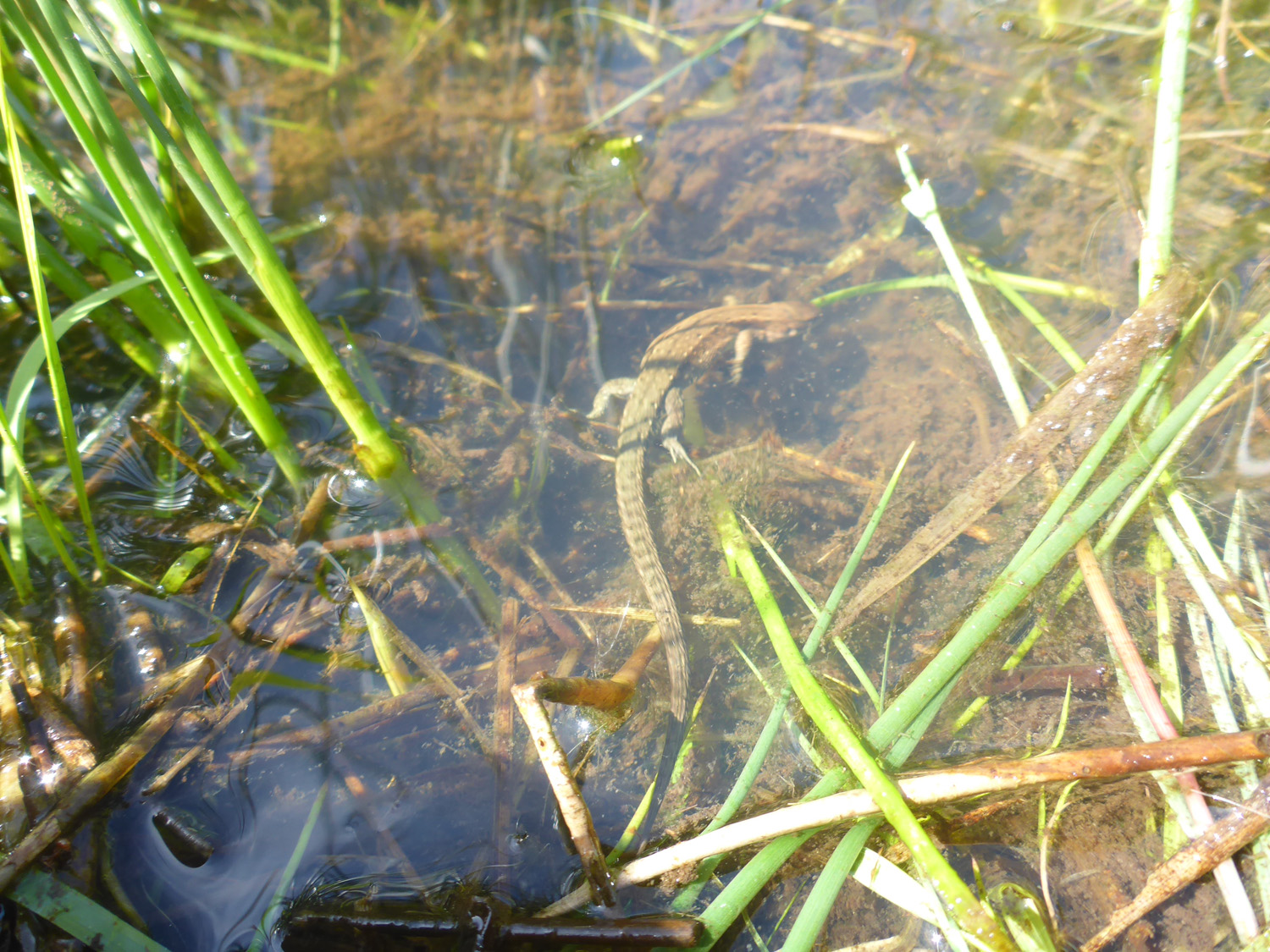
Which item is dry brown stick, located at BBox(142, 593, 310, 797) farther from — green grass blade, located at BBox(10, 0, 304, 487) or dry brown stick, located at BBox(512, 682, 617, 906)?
dry brown stick, located at BBox(512, 682, 617, 906)

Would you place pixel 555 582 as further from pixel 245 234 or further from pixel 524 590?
pixel 245 234

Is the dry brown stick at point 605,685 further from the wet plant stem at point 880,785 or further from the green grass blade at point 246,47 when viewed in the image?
the green grass blade at point 246,47

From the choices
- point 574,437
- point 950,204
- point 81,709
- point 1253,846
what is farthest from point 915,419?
point 81,709

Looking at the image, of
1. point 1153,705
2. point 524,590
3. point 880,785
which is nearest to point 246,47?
point 524,590

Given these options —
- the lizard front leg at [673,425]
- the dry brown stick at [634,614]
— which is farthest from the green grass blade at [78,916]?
the lizard front leg at [673,425]

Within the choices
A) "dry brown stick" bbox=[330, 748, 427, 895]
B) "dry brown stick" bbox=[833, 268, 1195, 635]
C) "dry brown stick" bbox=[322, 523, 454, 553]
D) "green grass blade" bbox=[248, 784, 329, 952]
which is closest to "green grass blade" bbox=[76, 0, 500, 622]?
"dry brown stick" bbox=[322, 523, 454, 553]

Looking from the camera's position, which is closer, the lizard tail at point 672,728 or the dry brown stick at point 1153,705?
the dry brown stick at point 1153,705

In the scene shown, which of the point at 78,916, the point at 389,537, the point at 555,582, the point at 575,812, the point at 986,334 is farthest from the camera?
the point at 555,582
